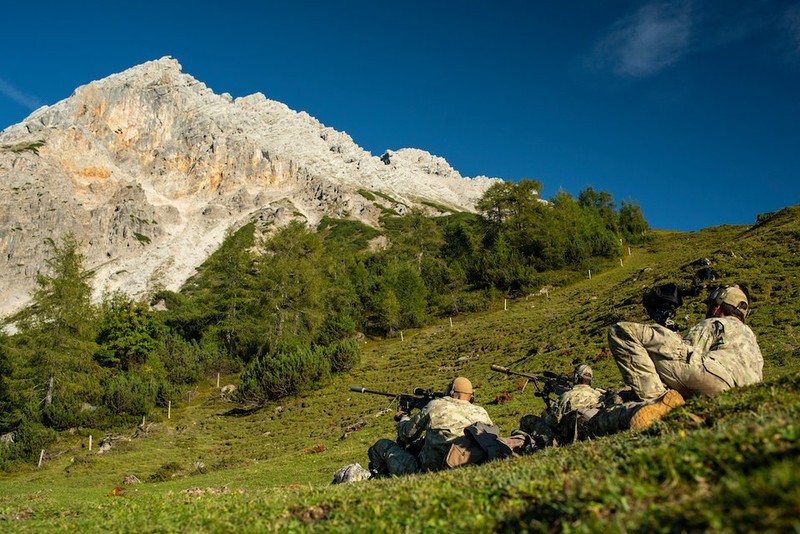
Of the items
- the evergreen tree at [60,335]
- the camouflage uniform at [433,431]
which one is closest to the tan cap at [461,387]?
the camouflage uniform at [433,431]

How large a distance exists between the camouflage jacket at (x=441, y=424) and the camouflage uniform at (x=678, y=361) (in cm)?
352

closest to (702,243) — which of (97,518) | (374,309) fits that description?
(374,309)

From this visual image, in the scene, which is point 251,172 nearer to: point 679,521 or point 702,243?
point 702,243

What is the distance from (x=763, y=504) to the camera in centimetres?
237

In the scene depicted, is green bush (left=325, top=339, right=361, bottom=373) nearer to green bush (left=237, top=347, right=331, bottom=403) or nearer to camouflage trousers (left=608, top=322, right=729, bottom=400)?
green bush (left=237, top=347, right=331, bottom=403)

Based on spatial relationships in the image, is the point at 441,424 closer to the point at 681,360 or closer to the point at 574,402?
the point at 574,402

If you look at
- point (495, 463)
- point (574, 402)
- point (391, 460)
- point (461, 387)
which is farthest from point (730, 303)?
point (391, 460)

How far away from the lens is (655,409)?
23.2ft

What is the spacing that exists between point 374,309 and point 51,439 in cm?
4011

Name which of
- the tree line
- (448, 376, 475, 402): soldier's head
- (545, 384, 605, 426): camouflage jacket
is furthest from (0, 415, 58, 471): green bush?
(545, 384, 605, 426): camouflage jacket

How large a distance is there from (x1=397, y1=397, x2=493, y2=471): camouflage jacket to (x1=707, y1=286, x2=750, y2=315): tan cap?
4.95 m

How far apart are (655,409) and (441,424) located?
4330mm

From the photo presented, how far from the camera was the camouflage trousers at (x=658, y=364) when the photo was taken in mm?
7461

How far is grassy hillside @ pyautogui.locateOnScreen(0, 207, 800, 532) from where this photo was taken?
3037 mm
